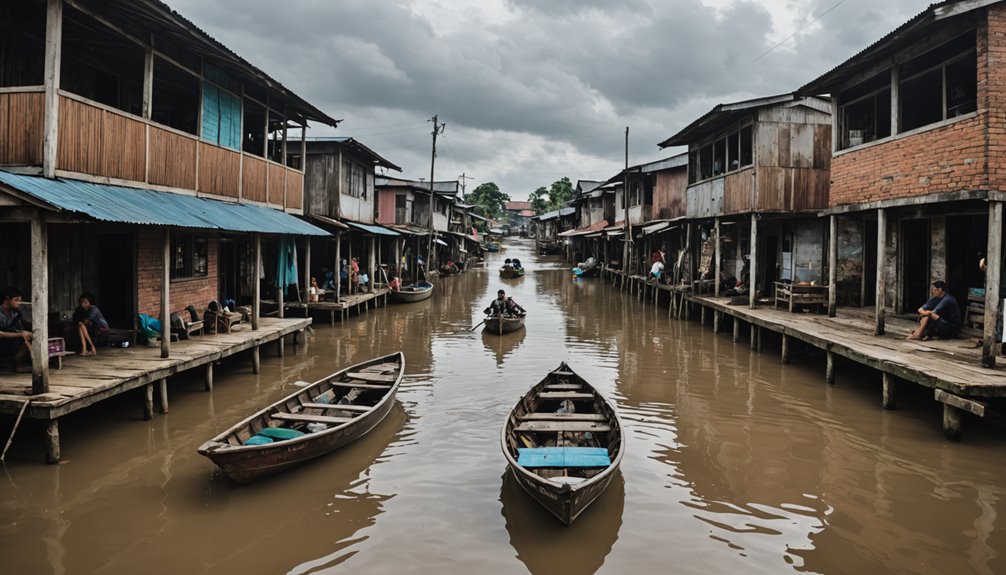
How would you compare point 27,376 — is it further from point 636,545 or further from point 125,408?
point 636,545

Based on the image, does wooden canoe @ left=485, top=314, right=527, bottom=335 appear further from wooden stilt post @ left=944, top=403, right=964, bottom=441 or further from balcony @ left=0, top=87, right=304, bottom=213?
wooden stilt post @ left=944, top=403, right=964, bottom=441

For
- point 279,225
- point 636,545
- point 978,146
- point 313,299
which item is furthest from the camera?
point 313,299

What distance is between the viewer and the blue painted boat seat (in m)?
6.93

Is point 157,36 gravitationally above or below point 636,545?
above

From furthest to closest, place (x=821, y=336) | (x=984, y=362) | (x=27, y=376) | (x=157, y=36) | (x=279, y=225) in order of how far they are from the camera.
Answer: (x=279, y=225) → (x=821, y=336) → (x=157, y=36) → (x=984, y=362) → (x=27, y=376)

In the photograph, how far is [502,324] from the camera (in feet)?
60.5

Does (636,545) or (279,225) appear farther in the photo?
(279,225)

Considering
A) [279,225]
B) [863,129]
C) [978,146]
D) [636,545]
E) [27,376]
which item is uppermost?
[863,129]

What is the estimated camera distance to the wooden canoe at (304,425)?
6.88 meters

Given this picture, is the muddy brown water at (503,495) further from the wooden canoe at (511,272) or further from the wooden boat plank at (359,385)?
the wooden canoe at (511,272)

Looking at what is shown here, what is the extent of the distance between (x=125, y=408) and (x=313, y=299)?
9.93 meters

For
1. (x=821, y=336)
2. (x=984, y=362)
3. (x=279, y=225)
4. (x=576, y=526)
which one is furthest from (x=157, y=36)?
(x=984, y=362)

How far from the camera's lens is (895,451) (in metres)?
8.42

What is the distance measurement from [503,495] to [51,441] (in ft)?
18.7
